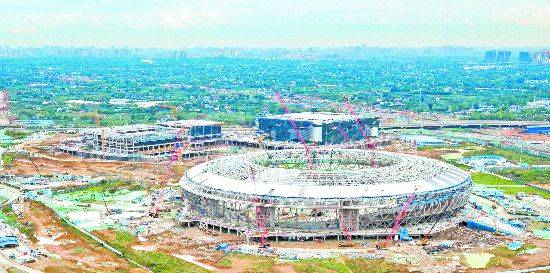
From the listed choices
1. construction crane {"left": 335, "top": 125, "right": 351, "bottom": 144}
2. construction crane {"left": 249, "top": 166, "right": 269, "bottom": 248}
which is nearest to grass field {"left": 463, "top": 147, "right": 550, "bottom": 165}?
construction crane {"left": 335, "top": 125, "right": 351, "bottom": 144}

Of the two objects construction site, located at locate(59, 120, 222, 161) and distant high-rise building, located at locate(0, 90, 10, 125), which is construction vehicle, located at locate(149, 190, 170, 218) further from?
distant high-rise building, located at locate(0, 90, 10, 125)

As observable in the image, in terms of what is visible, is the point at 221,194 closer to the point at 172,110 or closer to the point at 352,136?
the point at 352,136

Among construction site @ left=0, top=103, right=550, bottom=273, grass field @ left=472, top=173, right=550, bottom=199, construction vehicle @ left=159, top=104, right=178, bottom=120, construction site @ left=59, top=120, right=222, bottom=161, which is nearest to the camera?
construction site @ left=0, top=103, right=550, bottom=273

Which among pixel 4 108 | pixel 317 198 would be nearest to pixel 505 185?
pixel 317 198

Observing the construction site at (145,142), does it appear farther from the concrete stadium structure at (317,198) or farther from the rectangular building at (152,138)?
the concrete stadium structure at (317,198)

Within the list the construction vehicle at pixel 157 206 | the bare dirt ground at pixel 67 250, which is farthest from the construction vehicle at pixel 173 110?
the bare dirt ground at pixel 67 250

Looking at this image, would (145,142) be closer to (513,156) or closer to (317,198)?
(513,156)
